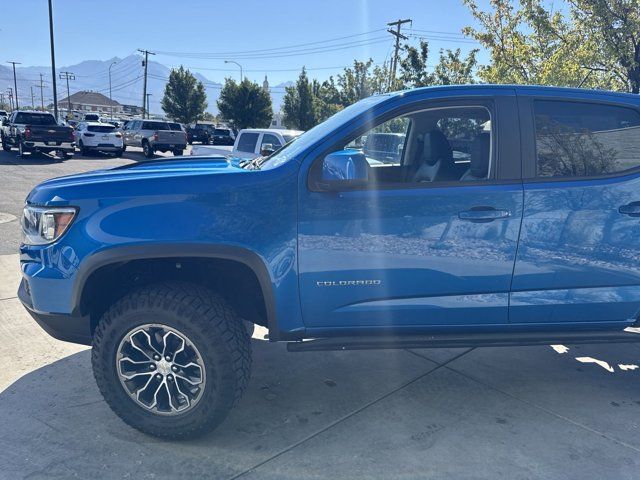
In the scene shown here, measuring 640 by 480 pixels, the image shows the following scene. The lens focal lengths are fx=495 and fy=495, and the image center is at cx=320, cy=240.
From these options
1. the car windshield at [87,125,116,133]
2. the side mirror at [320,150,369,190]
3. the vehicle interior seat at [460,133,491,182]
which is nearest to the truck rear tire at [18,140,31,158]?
the car windshield at [87,125,116,133]

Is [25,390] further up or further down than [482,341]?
further down

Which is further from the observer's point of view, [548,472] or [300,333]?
[300,333]

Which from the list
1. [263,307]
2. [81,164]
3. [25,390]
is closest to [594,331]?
[263,307]

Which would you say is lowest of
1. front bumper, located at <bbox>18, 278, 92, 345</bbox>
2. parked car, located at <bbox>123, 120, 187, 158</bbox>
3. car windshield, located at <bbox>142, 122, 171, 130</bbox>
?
front bumper, located at <bbox>18, 278, 92, 345</bbox>

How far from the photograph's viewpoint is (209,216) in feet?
8.54

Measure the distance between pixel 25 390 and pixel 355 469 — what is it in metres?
2.29

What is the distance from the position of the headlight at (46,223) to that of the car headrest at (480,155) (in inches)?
90.5

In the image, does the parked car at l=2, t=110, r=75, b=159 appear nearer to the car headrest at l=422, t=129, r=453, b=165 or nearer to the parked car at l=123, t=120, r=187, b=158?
the parked car at l=123, t=120, r=187, b=158

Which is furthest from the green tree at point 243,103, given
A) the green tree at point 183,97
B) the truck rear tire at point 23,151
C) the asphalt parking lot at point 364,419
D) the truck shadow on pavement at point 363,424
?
the truck shadow on pavement at point 363,424

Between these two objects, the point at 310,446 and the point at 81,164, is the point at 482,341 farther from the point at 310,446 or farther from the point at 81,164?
the point at 81,164

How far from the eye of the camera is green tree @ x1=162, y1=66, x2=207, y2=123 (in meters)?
40.0

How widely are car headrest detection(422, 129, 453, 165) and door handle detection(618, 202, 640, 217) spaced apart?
1059 mm

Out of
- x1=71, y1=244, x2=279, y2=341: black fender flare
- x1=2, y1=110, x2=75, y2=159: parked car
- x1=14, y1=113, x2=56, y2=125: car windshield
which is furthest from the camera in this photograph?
x1=14, y1=113, x2=56, y2=125: car windshield

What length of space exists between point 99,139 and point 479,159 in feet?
70.9
